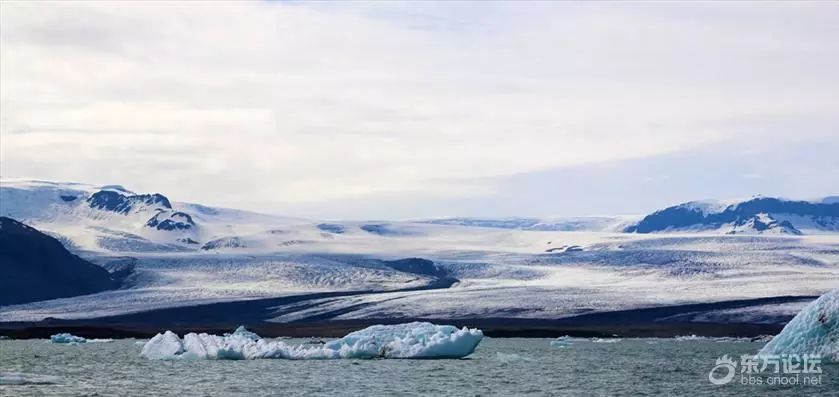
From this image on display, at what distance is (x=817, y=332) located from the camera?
42312 mm

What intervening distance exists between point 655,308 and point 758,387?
66917 mm

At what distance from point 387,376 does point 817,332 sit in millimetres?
13832

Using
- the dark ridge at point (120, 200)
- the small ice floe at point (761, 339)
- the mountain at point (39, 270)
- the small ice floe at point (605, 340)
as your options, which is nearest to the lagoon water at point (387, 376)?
the small ice floe at point (605, 340)

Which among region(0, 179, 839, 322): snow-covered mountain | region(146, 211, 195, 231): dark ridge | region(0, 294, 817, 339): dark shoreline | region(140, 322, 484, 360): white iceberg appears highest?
region(146, 211, 195, 231): dark ridge

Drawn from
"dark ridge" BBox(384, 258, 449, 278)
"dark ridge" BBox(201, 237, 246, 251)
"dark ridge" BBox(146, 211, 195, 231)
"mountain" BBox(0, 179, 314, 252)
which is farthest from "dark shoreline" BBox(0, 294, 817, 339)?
"dark ridge" BBox(146, 211, 195, 231)

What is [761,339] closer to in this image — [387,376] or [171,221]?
[387,376]

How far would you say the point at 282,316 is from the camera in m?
109

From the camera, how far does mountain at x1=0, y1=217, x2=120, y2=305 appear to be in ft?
416

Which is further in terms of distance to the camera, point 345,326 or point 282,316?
point 282,316

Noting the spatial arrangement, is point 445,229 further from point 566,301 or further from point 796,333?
point 796,333

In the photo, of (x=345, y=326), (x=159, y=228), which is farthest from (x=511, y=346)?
(x=159, y=228)

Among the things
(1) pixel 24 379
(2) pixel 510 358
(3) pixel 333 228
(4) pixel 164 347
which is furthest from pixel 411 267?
(1) pixel 24 379

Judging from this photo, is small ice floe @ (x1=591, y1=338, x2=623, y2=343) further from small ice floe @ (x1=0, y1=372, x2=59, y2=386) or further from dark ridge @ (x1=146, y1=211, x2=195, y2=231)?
dark ridge @ (x1=146, y1=211, x2=195, y2=231)

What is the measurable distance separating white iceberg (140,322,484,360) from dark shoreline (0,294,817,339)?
3718 cm
